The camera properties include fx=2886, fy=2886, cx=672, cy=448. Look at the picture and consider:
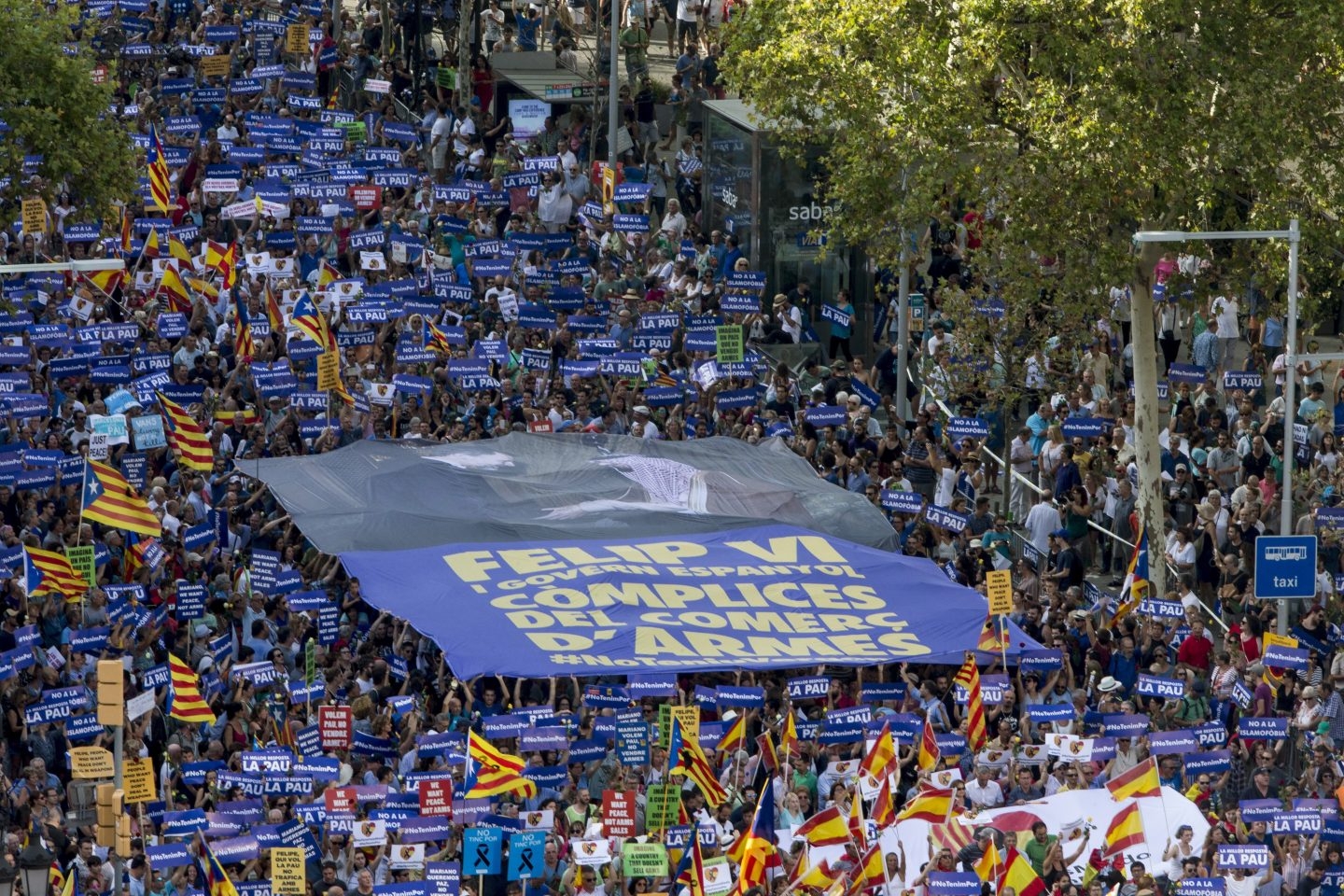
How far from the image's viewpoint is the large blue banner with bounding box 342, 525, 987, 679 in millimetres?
30125

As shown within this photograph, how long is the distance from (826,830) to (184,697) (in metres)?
6.37

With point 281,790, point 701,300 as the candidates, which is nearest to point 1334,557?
point 701,300

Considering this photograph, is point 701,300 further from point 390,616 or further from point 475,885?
point 475,885

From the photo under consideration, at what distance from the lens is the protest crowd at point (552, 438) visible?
87.1 ft

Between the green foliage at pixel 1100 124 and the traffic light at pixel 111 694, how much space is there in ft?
47.6

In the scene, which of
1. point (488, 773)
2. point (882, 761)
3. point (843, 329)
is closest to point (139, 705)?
point (488, 773)

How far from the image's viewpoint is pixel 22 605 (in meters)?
29.3

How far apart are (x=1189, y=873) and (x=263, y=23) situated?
75.4 feet

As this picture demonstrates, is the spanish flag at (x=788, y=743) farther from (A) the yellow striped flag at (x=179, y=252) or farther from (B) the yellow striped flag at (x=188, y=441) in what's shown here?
(A) the yellow striped flag at (x=179, y=252)

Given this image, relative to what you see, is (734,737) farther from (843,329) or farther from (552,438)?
(843,329)

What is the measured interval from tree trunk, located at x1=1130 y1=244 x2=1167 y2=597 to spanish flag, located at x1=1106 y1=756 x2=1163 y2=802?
6479mm

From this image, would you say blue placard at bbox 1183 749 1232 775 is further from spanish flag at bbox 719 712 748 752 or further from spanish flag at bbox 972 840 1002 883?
spanish flag at bbox 719 712 748 752

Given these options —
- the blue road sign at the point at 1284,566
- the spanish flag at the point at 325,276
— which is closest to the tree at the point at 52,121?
the spanish flag at the point at 325,276

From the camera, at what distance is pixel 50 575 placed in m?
29.2
